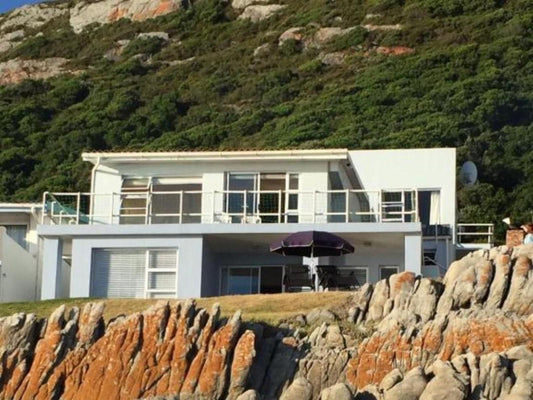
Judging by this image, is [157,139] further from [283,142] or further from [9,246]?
[9,246]

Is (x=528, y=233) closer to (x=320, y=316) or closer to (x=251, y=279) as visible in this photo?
(x=320, y=316)

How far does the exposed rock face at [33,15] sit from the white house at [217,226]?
92180 mm

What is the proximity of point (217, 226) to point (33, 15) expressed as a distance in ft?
327

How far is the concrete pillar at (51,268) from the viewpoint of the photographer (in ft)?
129

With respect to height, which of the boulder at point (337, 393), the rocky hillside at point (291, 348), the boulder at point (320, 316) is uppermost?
the boulder at point (320, 316)

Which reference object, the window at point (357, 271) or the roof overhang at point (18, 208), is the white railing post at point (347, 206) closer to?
the window at point (357, 271)

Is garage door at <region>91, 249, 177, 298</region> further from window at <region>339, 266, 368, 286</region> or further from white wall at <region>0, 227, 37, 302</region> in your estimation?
window at <region>339, 266, 368, 286</region>

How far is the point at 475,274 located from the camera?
104 feet

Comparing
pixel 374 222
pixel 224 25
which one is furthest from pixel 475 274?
pixel 224 25

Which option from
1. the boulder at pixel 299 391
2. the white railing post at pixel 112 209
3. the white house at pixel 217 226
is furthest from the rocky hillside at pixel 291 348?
the white railing post at pixel 112 209

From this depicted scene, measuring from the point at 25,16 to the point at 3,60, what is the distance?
16025 mm

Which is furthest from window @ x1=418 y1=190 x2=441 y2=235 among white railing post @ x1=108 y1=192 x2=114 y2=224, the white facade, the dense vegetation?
the dense vegetation

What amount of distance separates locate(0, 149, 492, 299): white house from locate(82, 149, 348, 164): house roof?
1.1 inches

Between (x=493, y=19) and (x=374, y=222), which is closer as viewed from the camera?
(x=374, y=222)
